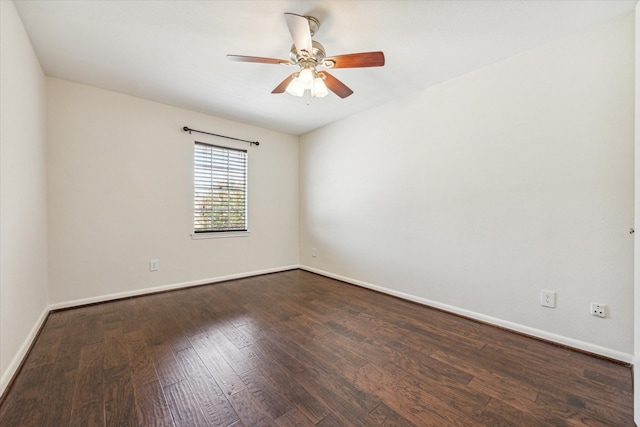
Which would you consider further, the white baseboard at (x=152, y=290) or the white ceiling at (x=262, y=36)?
the white baseboard at (x=152, y=290)

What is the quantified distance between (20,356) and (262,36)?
110 inches

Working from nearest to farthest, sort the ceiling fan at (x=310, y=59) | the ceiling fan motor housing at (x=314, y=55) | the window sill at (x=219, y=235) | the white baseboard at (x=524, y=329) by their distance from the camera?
the ceiling fan at (x=310, y=59)
the white baseboard at (x=524, y=329)
the ceiling fan motor housing at (x=314, y=55)
the window sill at (x=219, y=235)

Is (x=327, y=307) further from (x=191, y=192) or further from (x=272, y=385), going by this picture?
(x=191, y=192)

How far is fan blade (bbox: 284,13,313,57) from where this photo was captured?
155 centimetres

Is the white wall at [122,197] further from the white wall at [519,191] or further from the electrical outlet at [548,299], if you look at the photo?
the electrical outlet at [548,299]

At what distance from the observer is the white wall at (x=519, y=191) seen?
71.6 inches

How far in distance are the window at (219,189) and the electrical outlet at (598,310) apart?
3.82 metres

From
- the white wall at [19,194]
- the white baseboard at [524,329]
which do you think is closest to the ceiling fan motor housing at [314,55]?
the white wall at [19,194]

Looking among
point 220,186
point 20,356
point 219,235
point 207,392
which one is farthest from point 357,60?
point 20,356

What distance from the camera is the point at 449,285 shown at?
2.66 metres

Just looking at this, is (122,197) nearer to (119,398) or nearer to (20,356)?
(20,356)

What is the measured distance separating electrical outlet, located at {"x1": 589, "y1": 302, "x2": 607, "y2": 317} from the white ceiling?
1.99m

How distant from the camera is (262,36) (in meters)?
2.00

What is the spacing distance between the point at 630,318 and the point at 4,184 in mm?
4057
